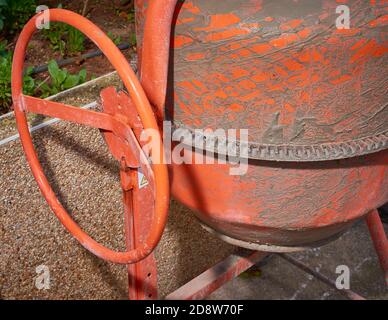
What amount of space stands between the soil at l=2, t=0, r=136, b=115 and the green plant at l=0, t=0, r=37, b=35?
6 centimetres

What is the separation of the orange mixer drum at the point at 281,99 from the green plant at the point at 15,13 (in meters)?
1.15

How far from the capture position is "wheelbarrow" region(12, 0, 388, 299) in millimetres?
1040

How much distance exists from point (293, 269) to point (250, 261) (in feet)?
2.35

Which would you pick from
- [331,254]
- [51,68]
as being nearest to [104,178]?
[51,68]

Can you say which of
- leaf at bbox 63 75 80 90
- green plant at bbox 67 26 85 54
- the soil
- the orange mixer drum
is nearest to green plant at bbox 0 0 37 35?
the soil

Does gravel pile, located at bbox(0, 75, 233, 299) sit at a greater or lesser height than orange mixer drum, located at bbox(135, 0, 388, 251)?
lesser

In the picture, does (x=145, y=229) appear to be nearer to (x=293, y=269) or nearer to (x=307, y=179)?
(x=307, y=179)

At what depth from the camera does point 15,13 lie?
2.23m

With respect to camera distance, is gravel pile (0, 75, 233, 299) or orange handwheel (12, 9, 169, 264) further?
gravel pile (0, 75, 233, 299)

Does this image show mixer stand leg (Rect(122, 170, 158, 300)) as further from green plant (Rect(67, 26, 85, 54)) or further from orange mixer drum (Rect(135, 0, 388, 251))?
green plant (Rect(67, 26, 85, 54))

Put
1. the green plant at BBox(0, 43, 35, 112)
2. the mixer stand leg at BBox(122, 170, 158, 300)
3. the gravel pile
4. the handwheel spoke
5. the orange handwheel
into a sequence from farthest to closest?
the green plant at BBox(0, 43, 35, 112)
the gravel pile
the mixer stand leg at BBox(122, 170, 158, 300)
the handwheel spoke
the orange handwheel

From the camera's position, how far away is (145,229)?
1.37 m

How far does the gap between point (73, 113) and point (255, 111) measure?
0.43m

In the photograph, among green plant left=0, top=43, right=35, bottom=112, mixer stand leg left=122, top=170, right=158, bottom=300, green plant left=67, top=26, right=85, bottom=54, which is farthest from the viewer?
green plant left=67, top=26, right=85, bottom=54
